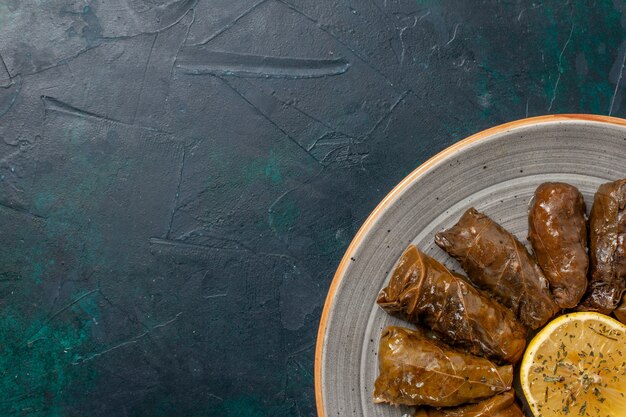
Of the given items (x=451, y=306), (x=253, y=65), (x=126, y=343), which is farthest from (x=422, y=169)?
(x=126, y=343)

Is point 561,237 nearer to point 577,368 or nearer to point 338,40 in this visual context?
point 577,368

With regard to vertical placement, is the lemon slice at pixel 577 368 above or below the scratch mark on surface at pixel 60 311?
above

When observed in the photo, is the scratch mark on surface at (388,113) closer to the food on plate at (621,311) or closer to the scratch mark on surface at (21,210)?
the food on plate at (621,311)

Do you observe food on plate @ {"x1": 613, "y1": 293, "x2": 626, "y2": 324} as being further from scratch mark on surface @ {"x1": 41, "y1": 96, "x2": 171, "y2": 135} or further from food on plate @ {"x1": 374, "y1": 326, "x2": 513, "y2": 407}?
scratch mark on surface @ {"x1": 41, "y1": 96, "x2": 171, "y2": 135}

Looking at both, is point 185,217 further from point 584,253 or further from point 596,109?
point 596,109

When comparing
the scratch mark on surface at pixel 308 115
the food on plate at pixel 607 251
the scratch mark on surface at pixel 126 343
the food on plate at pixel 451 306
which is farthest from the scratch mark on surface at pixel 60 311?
the food on plate at pixel 607 251

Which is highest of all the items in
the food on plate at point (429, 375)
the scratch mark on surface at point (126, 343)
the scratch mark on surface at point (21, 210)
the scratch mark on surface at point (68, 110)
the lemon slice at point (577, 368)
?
the scratch mark on surface at point (68, 110)

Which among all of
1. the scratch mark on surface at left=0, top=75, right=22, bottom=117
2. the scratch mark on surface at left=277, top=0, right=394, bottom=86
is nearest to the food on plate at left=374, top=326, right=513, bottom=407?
the scratch mark on surface at left=277, top=0, right=394, bottom=86
